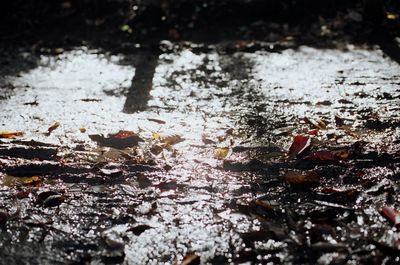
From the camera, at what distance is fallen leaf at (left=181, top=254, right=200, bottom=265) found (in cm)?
211

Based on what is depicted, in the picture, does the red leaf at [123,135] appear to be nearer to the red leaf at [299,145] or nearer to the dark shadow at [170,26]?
the red leaf at [299,145]

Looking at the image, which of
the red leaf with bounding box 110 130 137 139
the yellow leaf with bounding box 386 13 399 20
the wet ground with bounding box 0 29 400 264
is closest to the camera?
the wet ground with bounding box 0 29 400 264

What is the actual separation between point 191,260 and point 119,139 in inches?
62.8

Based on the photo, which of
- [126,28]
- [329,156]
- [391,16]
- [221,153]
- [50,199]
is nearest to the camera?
[50,199]

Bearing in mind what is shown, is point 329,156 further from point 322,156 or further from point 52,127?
point 52,127

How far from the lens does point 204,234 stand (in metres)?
2.33

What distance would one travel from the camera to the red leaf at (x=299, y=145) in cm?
307

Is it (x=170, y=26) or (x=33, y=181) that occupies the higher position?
(x=33, y=181)

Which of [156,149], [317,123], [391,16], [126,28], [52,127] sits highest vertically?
[391,16]

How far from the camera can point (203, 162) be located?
9.95ft

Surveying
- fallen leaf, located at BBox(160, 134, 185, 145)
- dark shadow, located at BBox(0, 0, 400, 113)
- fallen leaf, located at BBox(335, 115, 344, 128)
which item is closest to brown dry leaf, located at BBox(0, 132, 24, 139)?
fallen leaf, located at BBox(160, 134, 185, 145)

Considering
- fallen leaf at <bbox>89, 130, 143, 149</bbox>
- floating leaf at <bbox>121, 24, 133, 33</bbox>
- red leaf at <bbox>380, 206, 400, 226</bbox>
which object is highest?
red leaf at <bbox>380, 206, 400, 226</bbox>

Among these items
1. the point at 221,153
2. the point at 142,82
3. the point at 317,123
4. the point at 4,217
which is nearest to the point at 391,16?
the point at 317,123

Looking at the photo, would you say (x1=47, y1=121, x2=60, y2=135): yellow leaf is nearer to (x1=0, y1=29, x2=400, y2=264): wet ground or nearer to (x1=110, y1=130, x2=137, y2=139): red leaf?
(x1=0, y1=29, x2=400, y2=264): wet ground
